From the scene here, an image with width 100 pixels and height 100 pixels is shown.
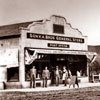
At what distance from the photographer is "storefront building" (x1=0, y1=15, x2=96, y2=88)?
27516 millimetres

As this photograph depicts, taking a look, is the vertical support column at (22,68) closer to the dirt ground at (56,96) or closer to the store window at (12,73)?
the store window at (12,73)

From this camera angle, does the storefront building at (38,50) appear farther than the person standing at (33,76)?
Yes

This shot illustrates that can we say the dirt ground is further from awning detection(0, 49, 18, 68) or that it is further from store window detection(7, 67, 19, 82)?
awning detection(0, 49, 18, 68)

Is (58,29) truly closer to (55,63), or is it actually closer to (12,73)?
(55,63)

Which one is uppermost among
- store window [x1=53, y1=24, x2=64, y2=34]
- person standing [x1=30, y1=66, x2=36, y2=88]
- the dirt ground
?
store window [x1=53, y1=24, x2=64, y2=34]

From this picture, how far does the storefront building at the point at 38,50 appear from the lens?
2752cm

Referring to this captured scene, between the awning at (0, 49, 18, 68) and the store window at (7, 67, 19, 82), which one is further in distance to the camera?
the store window at (7, 67, 19, 82)

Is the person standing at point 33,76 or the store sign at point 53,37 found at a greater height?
the store sign at point 53,37

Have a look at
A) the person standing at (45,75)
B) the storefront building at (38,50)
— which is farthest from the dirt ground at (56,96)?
the storefront building at (38,50)

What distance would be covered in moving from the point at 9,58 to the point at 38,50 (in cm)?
271

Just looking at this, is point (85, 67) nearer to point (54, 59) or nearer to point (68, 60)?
point (68, 60)

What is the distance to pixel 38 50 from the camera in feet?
92.1

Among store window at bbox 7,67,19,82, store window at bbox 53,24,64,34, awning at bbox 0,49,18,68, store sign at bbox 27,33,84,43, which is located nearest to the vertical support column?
awning at bbox 0,49,18,68

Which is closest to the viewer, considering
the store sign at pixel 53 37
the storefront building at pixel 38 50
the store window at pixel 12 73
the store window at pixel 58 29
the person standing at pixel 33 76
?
the person standing at pixel 33 76
